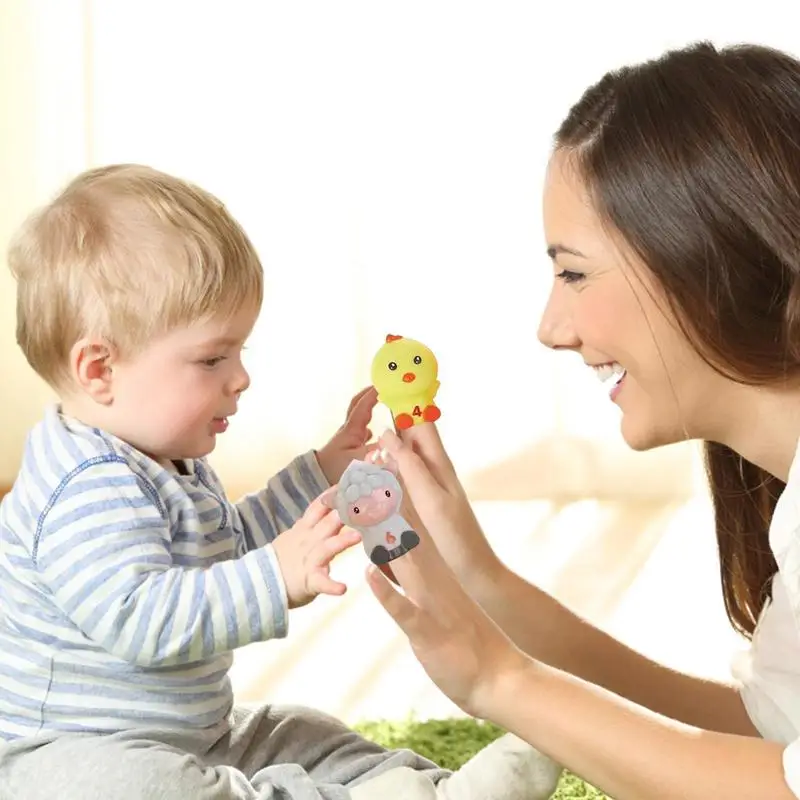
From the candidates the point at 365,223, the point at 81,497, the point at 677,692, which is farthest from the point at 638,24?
the point at 81,497

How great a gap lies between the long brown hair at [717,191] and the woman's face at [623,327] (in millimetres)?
17

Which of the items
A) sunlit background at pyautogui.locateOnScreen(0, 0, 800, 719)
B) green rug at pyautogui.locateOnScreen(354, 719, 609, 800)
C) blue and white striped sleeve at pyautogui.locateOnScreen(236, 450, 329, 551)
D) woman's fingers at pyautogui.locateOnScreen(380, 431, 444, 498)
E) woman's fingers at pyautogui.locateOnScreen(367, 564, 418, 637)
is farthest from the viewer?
sunlit background at pyautogui.locateOnScreen(0, 0, 800, 719)

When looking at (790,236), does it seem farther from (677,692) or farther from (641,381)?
(677,692)

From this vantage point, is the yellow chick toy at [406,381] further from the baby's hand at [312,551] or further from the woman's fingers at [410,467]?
the baby's hand at [312,551]

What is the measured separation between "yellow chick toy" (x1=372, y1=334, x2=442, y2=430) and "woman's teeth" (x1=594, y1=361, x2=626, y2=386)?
6.5 inches

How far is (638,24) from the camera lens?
2.91 metres

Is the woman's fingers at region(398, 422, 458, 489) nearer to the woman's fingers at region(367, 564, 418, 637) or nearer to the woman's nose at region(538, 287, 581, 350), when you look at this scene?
the woman's nose at region(538, 287, 581, 350)

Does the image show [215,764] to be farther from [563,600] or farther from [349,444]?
[563,600]

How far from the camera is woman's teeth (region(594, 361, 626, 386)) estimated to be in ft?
4.37

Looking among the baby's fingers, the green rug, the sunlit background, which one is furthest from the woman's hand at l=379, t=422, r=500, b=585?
the sunlit background

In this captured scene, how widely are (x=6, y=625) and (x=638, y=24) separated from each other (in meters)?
1.99

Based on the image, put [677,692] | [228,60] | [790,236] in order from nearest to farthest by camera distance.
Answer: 1. [790,236]
2. [677,692]
3. [228,60]

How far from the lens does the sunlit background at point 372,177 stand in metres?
3.02

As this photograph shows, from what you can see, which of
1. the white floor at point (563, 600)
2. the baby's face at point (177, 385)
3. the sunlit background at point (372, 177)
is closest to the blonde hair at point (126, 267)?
the baby's face at point (177, 385)
